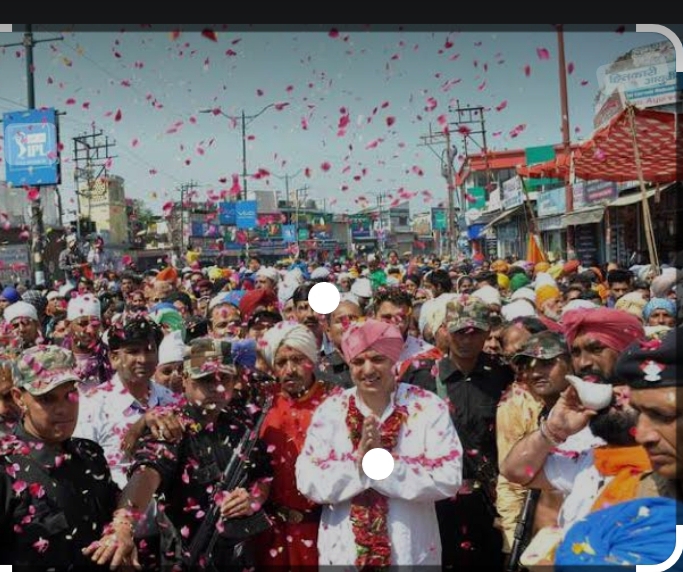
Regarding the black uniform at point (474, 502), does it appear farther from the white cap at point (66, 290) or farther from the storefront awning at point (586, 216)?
the storefront awning at point (586, 216)

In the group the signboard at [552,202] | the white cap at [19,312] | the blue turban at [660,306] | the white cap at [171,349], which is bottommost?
the white cap at [171,349]

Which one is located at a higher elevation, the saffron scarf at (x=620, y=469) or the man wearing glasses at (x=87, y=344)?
the man wearing glasses at (x=87, y=344)

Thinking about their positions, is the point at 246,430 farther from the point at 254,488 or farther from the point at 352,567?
the point at 352,567

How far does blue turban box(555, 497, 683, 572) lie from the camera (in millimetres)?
1588

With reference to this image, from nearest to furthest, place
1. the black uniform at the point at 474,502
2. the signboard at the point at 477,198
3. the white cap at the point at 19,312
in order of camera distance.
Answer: the black uniform at the point at 474,502 → the white cap at the point at 19,312 → the signboard at the point at 477,198

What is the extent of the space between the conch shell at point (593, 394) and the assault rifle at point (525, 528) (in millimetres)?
671

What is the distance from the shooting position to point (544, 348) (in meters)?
2.94

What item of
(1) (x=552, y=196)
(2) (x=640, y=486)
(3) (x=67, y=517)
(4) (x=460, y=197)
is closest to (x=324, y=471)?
(3) (x=67, y=517)

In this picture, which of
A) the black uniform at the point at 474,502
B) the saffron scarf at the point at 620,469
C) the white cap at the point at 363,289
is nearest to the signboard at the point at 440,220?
the white cap at the point at 363,289

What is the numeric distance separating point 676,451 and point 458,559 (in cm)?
189

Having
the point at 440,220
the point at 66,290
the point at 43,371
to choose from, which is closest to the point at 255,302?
the point at 43,371

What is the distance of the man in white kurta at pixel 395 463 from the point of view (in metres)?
2.54

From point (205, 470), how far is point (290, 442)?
0.44 m

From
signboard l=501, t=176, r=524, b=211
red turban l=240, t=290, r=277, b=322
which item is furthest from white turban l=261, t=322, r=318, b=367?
signboard l=501, t=176, r=524, b=211
